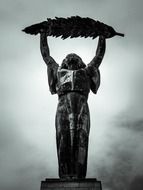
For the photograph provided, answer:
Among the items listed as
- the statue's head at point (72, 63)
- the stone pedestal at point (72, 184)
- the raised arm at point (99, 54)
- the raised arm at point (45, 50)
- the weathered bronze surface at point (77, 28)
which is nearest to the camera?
the stone pedestal at point (72, 184)

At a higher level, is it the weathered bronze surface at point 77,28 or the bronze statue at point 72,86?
the weathered bronze surface at point 77,28

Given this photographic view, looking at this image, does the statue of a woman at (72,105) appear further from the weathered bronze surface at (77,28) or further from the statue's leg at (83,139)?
the weathered bronze surface at (77,28)

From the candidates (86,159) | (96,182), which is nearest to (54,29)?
(86,159)

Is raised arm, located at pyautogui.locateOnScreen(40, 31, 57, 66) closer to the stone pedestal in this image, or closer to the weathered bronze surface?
the weathered bronze surface

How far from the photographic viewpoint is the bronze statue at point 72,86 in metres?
13.4

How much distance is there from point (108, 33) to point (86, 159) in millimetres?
4336

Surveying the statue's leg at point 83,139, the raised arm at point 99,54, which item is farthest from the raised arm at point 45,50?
the statue's leg at point 83,139

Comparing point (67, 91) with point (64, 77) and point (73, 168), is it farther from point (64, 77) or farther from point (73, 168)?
point (73, 168)

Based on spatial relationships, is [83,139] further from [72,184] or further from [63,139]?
[72,184]

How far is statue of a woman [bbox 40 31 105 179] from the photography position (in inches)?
528

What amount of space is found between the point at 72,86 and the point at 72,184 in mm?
3081

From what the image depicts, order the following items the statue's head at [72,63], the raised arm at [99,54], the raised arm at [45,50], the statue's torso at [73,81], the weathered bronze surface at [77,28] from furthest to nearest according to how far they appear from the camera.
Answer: the weathered bronze surface at [77,28], the raised arm at [45,50], the raised arm at [99,54], the statue's head at [72,63], the statue's torso at [73,81]

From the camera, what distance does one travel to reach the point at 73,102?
46.0 ft

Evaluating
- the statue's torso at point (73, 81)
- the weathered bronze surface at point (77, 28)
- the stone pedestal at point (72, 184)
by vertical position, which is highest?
the weathered bronze surface at point (77, 28)
